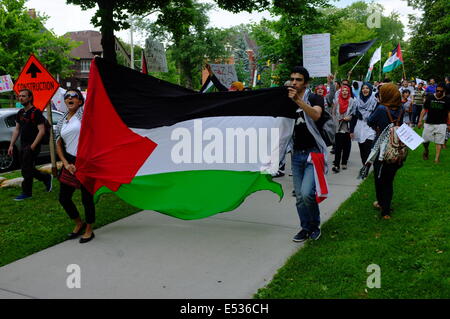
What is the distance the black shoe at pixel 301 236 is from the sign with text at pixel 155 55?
7076mm

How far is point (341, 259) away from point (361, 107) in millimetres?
5672

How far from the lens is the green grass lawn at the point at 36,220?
197 inches

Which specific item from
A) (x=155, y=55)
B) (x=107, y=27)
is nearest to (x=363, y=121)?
(x=155, y=55)

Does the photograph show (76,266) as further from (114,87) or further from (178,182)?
(114,87)

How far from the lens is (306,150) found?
4945 millimetres

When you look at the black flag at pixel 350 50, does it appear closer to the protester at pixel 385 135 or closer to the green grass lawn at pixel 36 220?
the protester at pixel 385 135

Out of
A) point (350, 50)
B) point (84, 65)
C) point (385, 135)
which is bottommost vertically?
point (385, 135)

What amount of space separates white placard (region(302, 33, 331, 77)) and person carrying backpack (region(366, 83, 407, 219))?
3.86m

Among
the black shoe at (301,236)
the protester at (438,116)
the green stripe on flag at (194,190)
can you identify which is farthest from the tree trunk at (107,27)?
the protester at (438,116)

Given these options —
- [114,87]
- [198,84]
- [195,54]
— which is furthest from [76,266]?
[198,84]

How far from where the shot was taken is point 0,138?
34.7 ft

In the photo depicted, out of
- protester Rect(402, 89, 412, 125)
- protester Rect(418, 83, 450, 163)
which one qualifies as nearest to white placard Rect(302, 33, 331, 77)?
protester Rect(418, 83, 450, 163)

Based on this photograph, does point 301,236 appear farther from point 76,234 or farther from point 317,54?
point 317,54

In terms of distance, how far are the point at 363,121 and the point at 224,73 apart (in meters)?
4.46
